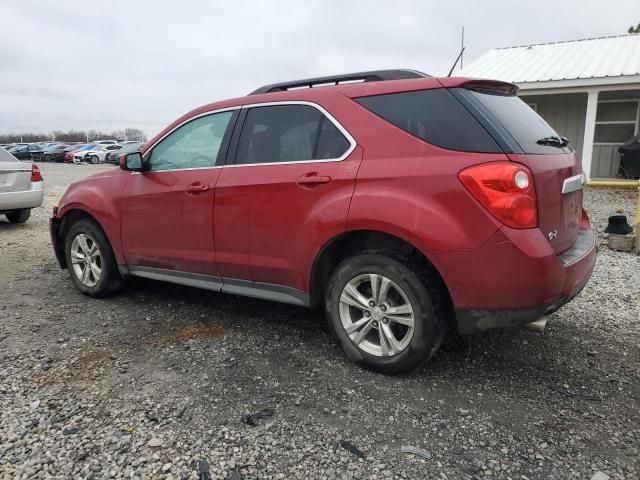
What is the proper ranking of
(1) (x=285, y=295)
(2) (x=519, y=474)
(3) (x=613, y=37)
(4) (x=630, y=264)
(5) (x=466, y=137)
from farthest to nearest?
(3) (x=613, y=37) → (4) (x=630, y=264) → (1) (x=285, y=295) → (5) (x=466, y=137) → (2) (x=519, y=474)

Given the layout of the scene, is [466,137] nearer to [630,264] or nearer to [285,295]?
[285,295]

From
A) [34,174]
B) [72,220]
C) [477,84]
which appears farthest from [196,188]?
[34,174]

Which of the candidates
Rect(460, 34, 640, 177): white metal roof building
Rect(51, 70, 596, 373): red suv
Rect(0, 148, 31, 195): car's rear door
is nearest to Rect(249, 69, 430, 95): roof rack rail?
Rect(51, 70, 596, 373): red suv

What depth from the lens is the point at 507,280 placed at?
267 centimetres

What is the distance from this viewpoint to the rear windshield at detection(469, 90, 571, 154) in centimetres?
288

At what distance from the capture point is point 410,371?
3.12 meters

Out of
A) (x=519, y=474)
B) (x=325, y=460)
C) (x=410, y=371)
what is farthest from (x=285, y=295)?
(x=519, y=474)

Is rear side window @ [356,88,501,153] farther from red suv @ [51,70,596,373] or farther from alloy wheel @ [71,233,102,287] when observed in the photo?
alloy wheel @ [71,233,102,287]

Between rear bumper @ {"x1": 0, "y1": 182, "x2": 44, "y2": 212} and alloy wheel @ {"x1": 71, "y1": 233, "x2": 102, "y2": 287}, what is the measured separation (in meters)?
4.56

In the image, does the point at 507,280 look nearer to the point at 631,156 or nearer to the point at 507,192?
the point at 507,192

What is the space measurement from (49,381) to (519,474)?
2.71 metres

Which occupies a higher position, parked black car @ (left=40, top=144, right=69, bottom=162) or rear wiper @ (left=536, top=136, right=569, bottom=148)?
rear wiper @ (left=536, top=136, right=569, bottom=148)

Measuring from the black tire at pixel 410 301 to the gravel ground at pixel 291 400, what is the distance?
0.42 feet

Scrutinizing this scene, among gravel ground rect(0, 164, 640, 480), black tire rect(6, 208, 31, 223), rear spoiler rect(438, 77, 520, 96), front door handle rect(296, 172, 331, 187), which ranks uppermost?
rear spoiler rect(438, 77, 520, 96)
